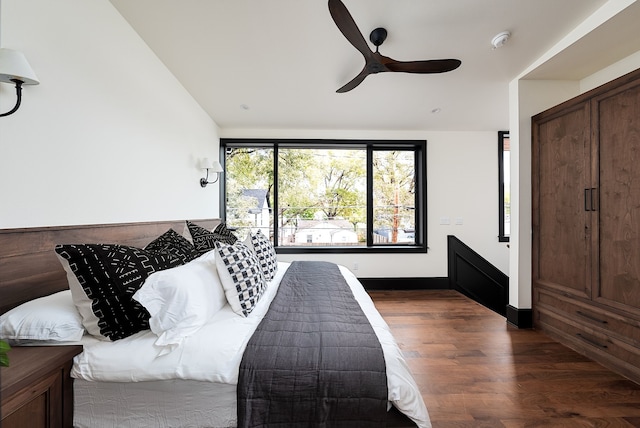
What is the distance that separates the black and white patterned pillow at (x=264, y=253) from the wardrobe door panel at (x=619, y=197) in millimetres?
2519

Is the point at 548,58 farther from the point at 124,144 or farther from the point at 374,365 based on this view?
the point at 124,144

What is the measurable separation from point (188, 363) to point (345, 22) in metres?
1.89

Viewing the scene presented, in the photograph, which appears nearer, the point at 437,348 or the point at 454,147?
the point at 437,348

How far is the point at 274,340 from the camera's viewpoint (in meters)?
1.14

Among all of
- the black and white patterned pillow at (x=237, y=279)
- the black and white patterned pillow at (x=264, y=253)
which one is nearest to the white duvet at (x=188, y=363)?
the black and white patterned pillow at (x=237, y=279)

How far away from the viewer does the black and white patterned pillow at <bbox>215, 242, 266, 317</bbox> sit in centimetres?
144

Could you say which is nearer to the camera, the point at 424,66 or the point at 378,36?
the point at 424,66

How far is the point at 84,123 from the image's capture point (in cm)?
156

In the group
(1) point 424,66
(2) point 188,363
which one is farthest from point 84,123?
(1) point 424,66

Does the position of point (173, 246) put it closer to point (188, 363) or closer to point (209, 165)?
point (188, 363)

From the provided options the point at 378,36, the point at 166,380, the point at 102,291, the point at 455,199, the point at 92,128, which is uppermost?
the point at 378,36

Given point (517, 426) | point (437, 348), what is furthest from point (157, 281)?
point (437, 348)

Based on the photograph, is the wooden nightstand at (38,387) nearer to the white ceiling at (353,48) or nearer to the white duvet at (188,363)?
the white duvet at (188,363)

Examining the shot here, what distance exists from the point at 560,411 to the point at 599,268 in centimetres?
114
